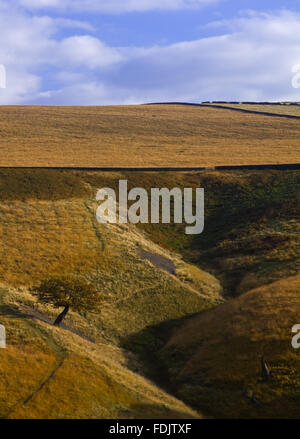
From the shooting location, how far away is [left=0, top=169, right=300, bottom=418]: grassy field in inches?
1264

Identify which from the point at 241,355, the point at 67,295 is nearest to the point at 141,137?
the point at 67,295

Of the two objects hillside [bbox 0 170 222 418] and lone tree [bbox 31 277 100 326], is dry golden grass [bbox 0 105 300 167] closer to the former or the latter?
hillside [bbox 0 170 222 418]

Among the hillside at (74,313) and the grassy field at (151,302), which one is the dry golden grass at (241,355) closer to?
the grassy field at (151,302)

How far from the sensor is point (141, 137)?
113938 mm

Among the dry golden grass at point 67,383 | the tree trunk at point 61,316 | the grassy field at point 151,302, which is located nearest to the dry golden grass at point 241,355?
the grassy field at point 151,302

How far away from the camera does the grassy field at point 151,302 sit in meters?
32.1

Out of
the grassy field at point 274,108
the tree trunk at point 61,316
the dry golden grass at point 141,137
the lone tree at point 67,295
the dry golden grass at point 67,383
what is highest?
the grassy field at point 274,108

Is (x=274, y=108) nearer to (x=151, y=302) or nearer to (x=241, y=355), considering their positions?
(x=151, y=302)

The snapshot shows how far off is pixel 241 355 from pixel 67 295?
54.4 ft

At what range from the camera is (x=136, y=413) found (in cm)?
2973

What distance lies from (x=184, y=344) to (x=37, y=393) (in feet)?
50.0

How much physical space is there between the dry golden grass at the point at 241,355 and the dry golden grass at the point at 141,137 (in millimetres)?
49350

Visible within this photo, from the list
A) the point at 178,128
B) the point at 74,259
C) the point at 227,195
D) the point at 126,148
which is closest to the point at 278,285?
the point at 74,259

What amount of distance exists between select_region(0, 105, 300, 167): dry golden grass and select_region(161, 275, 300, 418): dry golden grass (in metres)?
49.3
